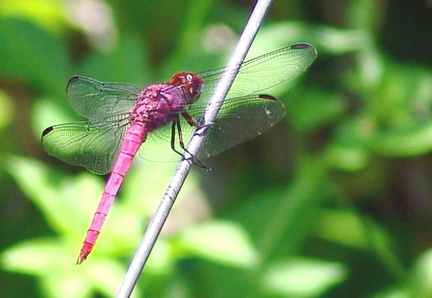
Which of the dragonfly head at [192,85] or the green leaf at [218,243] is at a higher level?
the dragonfly head at [192,85]

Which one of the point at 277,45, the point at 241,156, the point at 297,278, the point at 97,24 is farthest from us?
the point at 97,24

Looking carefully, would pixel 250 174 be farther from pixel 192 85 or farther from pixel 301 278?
pixel 192 85

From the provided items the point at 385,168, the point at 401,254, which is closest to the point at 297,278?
the point at 401,254

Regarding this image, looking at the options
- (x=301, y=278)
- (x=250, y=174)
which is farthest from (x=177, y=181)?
(x=250, y=174)

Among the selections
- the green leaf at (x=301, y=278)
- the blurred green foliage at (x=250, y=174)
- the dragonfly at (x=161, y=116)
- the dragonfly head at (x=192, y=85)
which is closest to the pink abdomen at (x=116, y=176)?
the dragonfly at (x=161, y=116)

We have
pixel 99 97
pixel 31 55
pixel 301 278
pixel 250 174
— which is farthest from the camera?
pixel 250 174

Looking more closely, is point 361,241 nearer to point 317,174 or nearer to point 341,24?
point 317,174

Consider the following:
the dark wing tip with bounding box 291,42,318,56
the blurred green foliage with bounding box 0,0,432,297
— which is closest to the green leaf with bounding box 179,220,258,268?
the blurred green foliage with bounding box 0,0,432,297

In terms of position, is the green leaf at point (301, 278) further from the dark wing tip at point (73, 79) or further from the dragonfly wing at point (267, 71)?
the dark wing tip at point (73, 79)
